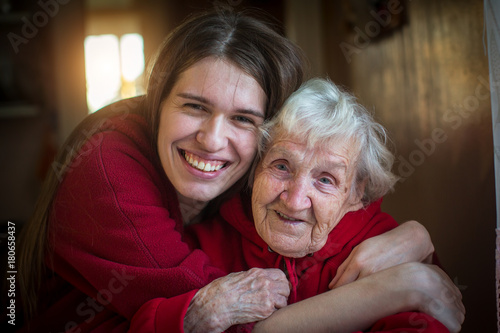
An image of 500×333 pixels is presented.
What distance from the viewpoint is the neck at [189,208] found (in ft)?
3.65

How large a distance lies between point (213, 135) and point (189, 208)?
270mm

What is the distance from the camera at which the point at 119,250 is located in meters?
0.89

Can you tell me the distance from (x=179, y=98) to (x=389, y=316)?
2.15ft

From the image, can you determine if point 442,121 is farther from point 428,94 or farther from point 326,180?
point 326,180

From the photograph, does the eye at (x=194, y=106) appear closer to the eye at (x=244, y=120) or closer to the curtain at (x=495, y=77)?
the eye at (x=244, y=120)

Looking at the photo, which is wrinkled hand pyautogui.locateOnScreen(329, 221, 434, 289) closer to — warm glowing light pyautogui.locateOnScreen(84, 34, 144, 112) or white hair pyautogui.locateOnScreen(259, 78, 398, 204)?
white hair pyautogui.locateOnScreen(259, 78, 398, 204)

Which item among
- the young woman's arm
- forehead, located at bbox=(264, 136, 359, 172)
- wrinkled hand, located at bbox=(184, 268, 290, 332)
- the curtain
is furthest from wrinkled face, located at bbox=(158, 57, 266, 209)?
the curtain

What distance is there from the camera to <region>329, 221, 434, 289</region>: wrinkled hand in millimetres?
880

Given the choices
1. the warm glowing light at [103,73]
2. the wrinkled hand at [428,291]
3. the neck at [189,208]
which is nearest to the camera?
the wrinkled hand at [428,291]

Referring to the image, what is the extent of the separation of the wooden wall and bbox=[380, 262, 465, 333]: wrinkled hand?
0.25 ft

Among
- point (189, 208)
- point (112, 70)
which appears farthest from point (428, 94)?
point (112, 70)

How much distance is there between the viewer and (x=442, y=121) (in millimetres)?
1017

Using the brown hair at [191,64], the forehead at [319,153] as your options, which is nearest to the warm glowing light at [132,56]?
the brown hair at [191,64]

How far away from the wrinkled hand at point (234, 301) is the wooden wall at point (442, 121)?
1.26ft
